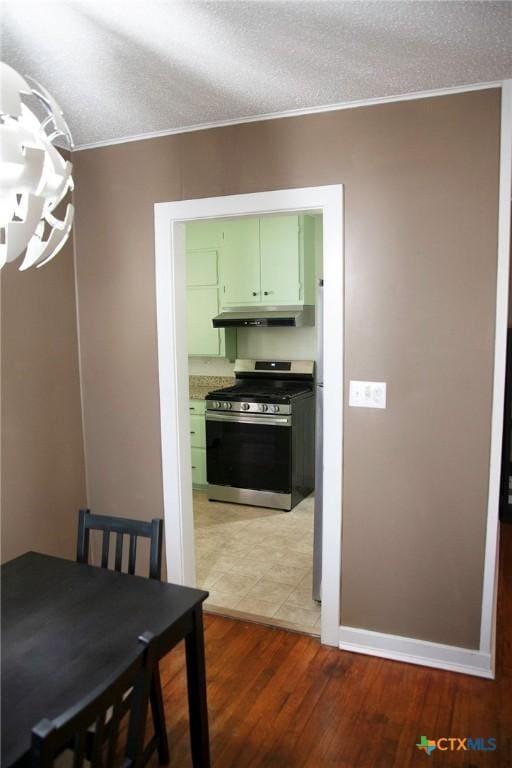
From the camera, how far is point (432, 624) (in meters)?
2.41

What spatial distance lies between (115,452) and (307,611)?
1346 mm

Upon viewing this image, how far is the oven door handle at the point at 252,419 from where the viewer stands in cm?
421

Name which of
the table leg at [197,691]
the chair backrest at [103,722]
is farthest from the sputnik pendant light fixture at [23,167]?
the table leg at [197,691]

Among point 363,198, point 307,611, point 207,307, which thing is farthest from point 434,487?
point 207,307

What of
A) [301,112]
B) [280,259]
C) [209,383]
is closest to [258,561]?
[209,383]

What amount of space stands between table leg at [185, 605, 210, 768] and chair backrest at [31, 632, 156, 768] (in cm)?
42

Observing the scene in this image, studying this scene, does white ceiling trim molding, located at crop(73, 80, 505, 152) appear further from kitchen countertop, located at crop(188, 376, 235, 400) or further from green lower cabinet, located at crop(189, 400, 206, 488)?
kitchen countertop, located at crop(188, 376, 235, 400)

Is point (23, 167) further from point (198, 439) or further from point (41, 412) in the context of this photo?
point (198, 439)

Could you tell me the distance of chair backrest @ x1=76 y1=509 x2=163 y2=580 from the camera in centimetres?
187

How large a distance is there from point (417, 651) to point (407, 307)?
5.08ft

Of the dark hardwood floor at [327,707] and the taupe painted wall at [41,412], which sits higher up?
the taupe painted wall at [41,412]

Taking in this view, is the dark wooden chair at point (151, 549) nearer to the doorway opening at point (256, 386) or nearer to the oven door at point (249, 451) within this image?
the doorway opening at point (256, 386)

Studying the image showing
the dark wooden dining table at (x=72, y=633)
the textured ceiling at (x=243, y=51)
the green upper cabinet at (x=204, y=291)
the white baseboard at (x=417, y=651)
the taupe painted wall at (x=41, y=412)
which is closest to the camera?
the dark wooden dining table at (x=72, y=633)

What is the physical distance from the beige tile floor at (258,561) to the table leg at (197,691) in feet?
3.47
